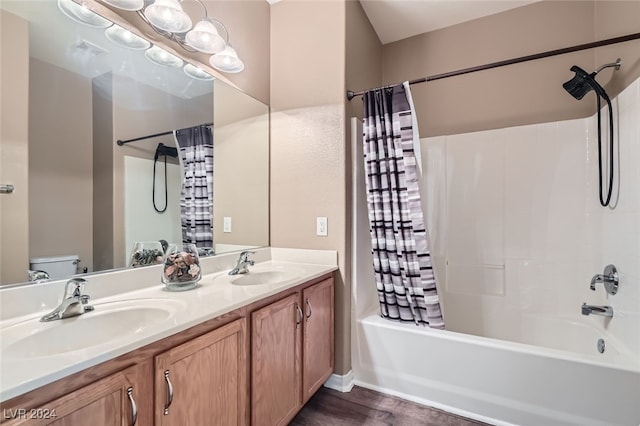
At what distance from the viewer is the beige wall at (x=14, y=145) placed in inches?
38.8

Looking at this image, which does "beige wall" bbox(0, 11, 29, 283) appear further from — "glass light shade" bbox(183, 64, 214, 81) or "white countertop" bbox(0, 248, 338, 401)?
"glass light shade" bbox(183, 64, 214, 81)

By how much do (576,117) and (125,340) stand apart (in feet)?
9.41

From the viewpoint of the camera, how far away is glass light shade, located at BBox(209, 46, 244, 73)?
172cm

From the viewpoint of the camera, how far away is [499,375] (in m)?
1.57

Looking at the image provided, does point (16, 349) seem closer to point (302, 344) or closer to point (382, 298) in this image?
point (302, 344)

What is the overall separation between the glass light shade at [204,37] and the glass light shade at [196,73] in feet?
0.40

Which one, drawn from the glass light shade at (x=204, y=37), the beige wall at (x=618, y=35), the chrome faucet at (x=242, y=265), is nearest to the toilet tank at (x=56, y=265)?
the chrome faucet at (x=242, y=265)

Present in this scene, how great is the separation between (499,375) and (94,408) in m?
1.79

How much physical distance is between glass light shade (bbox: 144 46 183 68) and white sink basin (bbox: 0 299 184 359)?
3.85 feet

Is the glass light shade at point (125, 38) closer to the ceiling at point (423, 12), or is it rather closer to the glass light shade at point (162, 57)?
the glass light shade at point (162, 57)

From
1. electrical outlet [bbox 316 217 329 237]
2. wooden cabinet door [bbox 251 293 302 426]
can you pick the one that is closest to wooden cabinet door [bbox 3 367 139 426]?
wooden cabinet door [bbox 251 293 302 426]

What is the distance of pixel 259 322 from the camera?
128 centimetres

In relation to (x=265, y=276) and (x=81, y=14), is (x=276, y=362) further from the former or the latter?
(x=81, y=14)

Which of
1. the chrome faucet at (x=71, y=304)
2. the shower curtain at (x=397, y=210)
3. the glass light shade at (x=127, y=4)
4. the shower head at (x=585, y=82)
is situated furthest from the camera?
the shower curtain at (x=397, y=210)
